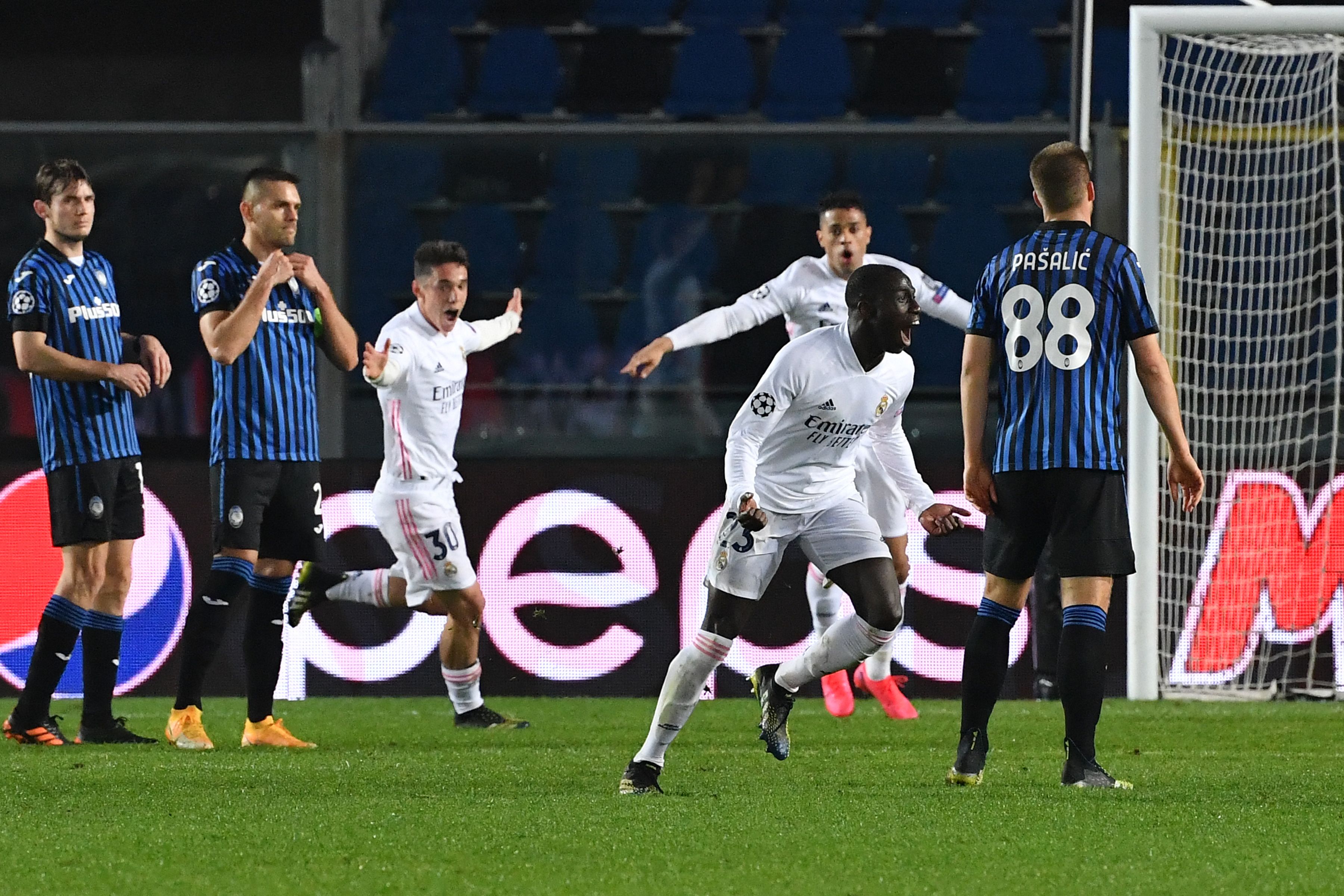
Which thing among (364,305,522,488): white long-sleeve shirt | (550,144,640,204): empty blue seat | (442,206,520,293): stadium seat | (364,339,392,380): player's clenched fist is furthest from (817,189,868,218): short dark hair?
(442,206,520,293): stadium seat

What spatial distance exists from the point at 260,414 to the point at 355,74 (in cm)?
552

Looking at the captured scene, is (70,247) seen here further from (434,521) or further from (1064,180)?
(1064,180)

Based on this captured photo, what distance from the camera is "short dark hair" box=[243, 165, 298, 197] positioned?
634 centimetres

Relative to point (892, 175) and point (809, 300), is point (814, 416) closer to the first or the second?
point (809, 300)

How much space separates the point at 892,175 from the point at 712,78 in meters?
1.38

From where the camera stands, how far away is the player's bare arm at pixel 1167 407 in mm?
4824

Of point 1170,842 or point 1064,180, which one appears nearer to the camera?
point 1170,842

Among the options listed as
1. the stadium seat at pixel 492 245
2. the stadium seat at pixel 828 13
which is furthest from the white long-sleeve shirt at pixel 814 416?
the stadium seat at pixel 828 13

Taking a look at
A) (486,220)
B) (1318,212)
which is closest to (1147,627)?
(1318,212)

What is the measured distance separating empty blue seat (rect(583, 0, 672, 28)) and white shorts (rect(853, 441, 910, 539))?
5692 mm

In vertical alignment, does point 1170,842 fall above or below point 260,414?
below

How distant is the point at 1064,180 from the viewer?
4980 millimetres

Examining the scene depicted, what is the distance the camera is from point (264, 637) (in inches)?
254

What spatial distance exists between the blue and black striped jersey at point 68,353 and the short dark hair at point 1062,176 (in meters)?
3.18
